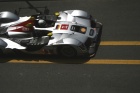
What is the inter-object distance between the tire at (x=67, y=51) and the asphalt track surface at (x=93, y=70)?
240 millimetres

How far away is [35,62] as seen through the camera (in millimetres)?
10766

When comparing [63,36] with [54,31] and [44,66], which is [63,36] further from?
[44,66]

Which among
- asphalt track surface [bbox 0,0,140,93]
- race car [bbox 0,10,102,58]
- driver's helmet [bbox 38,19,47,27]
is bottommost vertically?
asphalt track surface [bbox 0,0,140,93]

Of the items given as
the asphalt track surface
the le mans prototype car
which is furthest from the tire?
the asphalt track surface

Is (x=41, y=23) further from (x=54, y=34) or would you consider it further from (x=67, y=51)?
(x=67, y=51)

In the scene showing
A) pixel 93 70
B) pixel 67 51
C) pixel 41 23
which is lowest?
pixel 93 70

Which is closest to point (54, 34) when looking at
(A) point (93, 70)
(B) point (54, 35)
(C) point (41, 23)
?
(B) point (54, 35)

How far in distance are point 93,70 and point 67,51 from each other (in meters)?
1.18

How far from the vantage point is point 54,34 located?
10.4 meters

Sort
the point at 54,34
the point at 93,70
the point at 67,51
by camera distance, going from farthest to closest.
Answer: the point at 54,34
the point at 67,51
the point at 93,70

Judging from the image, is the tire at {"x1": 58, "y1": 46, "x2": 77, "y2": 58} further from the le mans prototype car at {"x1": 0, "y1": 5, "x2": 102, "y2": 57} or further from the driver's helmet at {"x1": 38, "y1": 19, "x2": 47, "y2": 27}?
the driver's helmet at {"x1": 38, "y1": 19, "x2": 47, "y2": 27}

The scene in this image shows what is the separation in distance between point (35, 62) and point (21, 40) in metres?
1.01

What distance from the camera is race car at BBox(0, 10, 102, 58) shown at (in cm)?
1020

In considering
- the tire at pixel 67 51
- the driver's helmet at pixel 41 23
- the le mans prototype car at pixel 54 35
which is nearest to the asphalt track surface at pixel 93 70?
the tire at pixel 67 51
